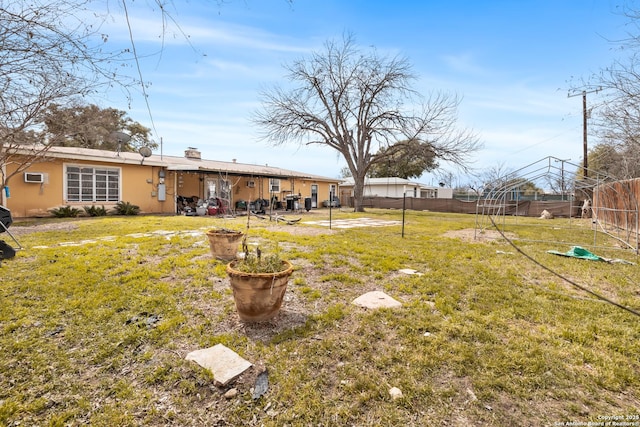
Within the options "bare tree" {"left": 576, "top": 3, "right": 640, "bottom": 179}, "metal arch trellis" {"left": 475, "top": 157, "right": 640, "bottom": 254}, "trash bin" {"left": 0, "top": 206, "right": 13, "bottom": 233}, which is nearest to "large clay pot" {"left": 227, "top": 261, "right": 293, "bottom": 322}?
"metal arch trellis" {"left": 475, "top": 157, "right": 640, "bottom": 254}

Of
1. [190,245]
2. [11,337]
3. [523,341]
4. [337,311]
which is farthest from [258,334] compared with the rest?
[190,245]

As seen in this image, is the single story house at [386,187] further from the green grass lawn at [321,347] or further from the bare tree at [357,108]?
the green grass lawn at [321,347]

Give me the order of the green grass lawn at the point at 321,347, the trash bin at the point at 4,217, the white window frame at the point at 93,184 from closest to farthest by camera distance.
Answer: the green grass lawn at the point at 321,347
the trash bin at the point at 4,217
the white window frame at the point at 93,184

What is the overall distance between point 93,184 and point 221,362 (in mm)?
12496

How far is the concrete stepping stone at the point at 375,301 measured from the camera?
3129mm

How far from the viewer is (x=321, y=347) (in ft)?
7.63

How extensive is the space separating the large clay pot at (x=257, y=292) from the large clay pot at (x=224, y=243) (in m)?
1.88

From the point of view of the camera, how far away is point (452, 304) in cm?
316

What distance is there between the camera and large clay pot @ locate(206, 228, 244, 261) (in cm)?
454

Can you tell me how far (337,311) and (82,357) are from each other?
2.15 meters

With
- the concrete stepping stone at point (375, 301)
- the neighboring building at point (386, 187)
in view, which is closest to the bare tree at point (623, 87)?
the concrete stepping stone at point (375, 301)

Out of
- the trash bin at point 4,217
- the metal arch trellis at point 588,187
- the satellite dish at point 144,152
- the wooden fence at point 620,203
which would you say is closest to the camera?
the trash bin at point 4,217

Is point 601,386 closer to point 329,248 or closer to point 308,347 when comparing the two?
point 308,347

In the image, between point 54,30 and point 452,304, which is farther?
point 452,304
